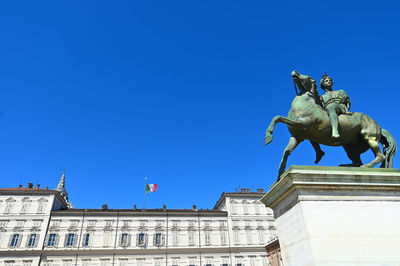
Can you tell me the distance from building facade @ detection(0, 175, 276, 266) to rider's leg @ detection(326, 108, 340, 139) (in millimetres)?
39575

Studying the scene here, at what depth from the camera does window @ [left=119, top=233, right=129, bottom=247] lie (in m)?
39.3

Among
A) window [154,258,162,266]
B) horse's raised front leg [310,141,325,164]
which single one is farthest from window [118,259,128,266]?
horse's raised front leg [310,141,325,164]

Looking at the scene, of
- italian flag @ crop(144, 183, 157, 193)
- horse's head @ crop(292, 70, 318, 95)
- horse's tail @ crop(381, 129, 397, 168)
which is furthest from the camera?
italian flag @ crop(144, 183, 157, 193)

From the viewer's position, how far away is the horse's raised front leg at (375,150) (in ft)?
16.2

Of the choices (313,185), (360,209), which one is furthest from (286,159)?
(360,209)

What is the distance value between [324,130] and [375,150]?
3.48ft

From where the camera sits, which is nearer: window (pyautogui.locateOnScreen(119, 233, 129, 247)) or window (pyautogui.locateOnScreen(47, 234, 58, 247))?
window (pyautogui.locateOnScreen(47, 234, 58, 247))

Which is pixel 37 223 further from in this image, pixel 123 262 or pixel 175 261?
pixel 175 261

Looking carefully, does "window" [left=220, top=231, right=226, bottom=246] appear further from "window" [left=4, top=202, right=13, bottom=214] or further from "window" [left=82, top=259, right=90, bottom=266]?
"window" [left=4, top=202, right=13, bottom=214]

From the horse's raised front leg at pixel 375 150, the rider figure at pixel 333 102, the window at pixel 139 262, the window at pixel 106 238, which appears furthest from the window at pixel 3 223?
the horse's raised front leg at pixel 375 150

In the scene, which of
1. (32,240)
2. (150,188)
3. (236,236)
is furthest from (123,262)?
(236,236)

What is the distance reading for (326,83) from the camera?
5.75 meters

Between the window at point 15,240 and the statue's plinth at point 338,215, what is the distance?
4361 centimetres

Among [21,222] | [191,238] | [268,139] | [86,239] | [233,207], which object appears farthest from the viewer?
[233,207]
